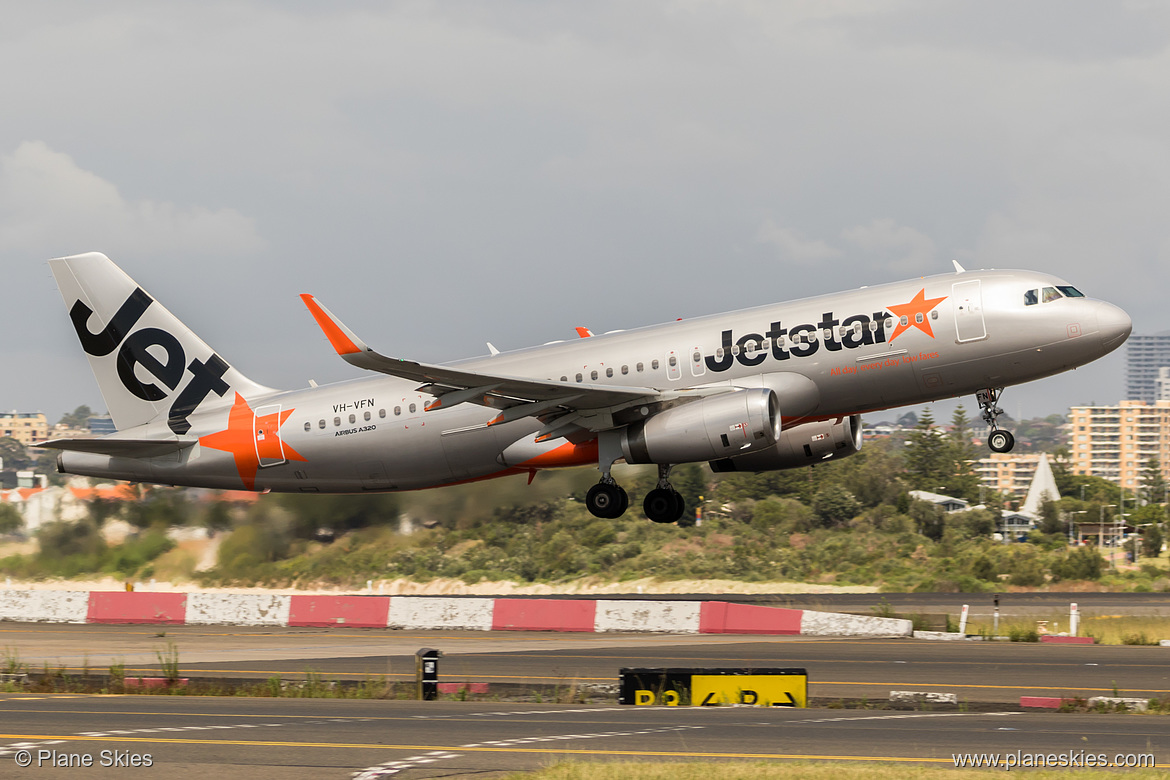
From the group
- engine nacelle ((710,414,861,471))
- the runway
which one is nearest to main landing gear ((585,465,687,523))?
engine nacelle ((710,414,861,471))

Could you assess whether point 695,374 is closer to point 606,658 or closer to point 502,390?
point 502,390

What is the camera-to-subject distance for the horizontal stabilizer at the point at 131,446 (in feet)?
115

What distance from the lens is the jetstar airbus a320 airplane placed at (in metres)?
29.2

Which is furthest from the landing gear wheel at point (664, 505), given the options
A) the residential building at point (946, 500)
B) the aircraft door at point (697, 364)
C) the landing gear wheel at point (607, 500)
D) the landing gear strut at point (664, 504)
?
the residential building at point (946, 500)

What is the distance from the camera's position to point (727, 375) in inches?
1209

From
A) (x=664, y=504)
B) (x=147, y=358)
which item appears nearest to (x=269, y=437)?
(x=147, y=358)

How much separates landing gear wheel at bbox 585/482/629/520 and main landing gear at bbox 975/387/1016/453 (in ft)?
29.3

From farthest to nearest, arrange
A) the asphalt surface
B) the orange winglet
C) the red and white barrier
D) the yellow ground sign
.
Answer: the red and white barrier < the orange winglet < the yellow ground sign < the asphalt surface

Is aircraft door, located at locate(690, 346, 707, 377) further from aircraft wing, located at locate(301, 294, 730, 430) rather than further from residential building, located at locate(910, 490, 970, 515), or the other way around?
residential building, located at locate(910, 490, 970, 515)

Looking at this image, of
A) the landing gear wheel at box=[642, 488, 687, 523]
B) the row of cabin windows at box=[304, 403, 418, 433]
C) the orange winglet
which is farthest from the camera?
the row of cabin windows at box=[304, 403, 418, 433]

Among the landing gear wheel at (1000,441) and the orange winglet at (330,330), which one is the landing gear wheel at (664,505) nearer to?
the landing gear wheel at (1000,441)

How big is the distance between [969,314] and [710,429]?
6376mm

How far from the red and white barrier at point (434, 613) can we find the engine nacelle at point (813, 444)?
3890 mm

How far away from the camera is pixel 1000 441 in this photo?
30.3 m
